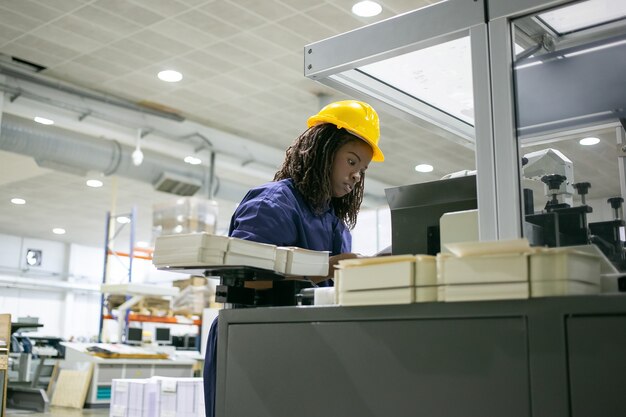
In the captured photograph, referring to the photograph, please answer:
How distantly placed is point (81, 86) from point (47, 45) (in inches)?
34.2

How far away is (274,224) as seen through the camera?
1634mm

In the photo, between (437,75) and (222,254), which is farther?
(437,75)

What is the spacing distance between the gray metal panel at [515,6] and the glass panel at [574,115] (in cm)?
4

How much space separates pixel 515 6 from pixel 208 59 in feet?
15.4

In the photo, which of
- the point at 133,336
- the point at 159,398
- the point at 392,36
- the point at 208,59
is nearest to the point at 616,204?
the point at 392,36

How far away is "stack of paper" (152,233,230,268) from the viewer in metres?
1.22

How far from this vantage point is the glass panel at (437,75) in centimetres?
175

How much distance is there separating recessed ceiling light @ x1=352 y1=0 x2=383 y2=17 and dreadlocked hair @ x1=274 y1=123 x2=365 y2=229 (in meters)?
3.28

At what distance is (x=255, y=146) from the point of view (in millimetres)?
7980

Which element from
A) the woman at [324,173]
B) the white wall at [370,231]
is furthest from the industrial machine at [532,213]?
the white wall at [370,231]

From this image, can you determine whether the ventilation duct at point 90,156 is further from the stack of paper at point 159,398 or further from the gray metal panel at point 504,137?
the gray metal panel at point 504,137

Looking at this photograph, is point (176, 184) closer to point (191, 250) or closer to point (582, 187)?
point (582, 187)

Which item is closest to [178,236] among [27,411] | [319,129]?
[319,129]

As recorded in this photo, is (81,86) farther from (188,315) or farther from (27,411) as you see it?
(188,315)
